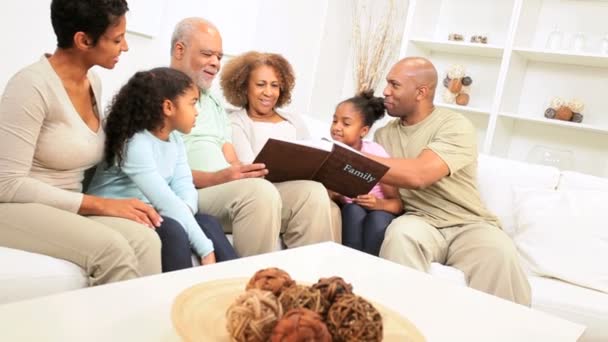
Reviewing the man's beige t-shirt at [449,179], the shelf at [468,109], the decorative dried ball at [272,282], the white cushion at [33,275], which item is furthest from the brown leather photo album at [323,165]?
the shelf at [468,109]

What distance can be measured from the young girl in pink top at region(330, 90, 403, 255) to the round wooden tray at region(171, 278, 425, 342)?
1.11 meters

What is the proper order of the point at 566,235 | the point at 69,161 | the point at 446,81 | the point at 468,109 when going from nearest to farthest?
1. the point at 69,161
2. the point at 566,235
3. the point at 468,109
4. the point at 446,81

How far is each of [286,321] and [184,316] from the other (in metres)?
0.20

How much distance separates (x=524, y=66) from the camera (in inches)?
148

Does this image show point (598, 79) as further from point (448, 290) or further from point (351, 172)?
point (448, 290)

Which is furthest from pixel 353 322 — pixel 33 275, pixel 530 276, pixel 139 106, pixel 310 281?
pixel 530 276

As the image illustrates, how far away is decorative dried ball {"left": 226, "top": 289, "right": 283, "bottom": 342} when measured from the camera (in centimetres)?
80

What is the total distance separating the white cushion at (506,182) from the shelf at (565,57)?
1.21m

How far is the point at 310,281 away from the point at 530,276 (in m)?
1.17

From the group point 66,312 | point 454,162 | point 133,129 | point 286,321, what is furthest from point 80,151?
point 454,162

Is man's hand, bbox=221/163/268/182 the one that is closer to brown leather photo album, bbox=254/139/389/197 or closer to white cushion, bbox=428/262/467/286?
brown leather photo album, bbox=254/139/389/197

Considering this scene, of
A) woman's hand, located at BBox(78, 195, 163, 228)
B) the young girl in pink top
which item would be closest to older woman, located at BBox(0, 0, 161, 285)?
woman's hand, located at BBox(78, 195, 163, 228)

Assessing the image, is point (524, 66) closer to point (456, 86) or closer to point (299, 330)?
point (456, 86)

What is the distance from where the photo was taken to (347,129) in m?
2.49
